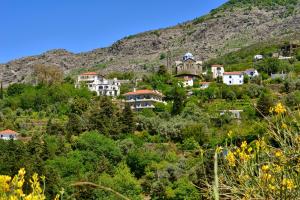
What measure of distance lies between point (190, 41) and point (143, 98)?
207ft

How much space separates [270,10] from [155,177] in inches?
3642

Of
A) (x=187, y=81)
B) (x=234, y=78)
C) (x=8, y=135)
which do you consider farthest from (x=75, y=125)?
(x=234, y=78)

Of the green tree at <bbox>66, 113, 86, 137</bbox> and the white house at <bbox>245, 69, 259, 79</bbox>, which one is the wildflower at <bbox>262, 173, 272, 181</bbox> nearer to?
the green tree at <bbox>66, 113, 86, 137</bbox>

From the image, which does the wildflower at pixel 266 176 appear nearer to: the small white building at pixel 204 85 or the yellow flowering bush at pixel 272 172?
the yellow flowering bush at pixel 272 172

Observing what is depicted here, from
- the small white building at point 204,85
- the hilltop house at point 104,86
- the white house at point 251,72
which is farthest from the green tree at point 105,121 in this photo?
the white house at point 251,72

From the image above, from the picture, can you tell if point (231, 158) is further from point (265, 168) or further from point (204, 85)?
point (204, 85)

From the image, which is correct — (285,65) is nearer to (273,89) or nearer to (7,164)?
(273,89)

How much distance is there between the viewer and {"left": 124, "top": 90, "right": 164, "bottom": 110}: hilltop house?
50906 millimetres

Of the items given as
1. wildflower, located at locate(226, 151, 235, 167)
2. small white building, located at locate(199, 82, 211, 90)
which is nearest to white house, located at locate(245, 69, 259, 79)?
small white building, located at locate(199, 82, 211, 90)

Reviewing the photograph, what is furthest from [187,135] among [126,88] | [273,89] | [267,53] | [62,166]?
[267,53]

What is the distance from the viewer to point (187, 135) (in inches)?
1574

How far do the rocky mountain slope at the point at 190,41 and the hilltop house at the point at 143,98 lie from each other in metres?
38.3

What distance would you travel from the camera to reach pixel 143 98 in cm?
5128

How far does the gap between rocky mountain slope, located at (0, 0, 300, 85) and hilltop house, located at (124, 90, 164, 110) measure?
38.3 meters
